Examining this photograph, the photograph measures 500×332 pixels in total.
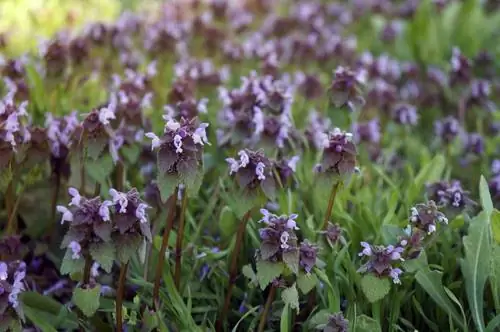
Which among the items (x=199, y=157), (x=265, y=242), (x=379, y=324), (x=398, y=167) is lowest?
(x=398, y=167)

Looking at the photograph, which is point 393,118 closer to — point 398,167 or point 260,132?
point 398,167

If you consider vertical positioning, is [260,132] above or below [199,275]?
above

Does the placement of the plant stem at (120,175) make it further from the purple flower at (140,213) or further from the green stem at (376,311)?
the green stem at (376,311)

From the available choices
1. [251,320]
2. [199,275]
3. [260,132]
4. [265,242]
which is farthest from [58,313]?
Answer: [260,132]

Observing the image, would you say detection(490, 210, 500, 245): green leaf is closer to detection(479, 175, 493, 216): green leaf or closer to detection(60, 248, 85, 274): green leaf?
detection(479, 175, 493, 216): green leaf

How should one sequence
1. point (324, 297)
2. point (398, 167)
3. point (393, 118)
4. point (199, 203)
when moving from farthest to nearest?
1. point (393, 118)
2. point (398, 167)
3. point (199, 203)
4. point (324, 297)

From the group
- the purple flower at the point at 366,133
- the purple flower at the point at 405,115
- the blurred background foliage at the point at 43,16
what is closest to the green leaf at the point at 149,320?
the purple flower at the point at 366,133

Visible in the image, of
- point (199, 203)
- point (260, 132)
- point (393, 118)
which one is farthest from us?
point (393, 118)
